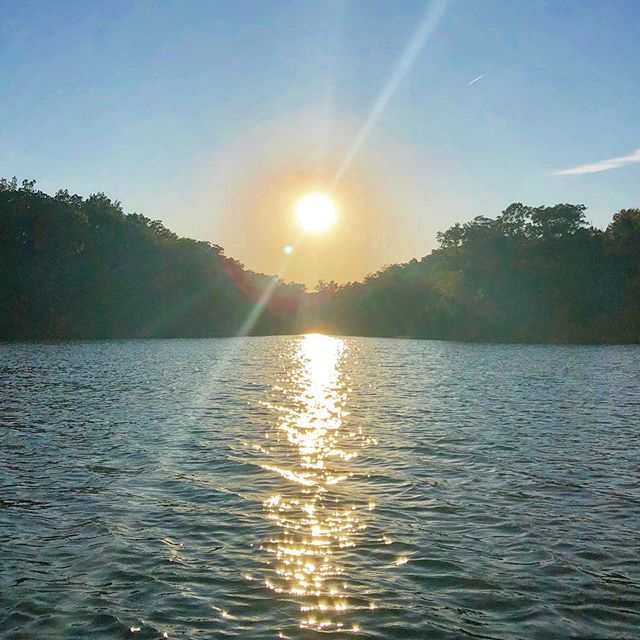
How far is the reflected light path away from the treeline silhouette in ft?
350

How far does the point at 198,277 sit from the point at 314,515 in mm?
162536

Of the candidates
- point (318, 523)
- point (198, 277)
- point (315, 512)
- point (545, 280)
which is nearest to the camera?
point (318, 523)

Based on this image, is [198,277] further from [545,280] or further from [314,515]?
[314,515]

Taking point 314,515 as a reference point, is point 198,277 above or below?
above

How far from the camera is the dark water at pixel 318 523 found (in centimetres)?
1112

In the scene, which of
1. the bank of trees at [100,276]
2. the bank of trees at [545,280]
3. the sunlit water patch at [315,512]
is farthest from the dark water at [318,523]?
the bank of trees at [545,280]

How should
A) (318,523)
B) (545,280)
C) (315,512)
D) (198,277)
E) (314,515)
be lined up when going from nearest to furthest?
1. (318,523)
2. (314,515)
3. (315,512)
4. (545,280)
5. (198,277)

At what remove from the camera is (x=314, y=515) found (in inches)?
653

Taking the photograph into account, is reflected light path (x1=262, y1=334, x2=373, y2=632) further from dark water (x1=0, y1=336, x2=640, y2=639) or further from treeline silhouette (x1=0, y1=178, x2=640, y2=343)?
treeline silhouette (x1=0, y1=178, x2=640, y2=343)

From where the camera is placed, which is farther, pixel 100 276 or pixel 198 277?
pixel 198 277

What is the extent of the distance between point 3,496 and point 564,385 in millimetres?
38697

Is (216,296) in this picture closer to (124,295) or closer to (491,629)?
(124,295)

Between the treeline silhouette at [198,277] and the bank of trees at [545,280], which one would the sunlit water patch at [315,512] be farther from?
the bank of trees at [545,280]

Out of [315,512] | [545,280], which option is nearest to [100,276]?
[545,280]
